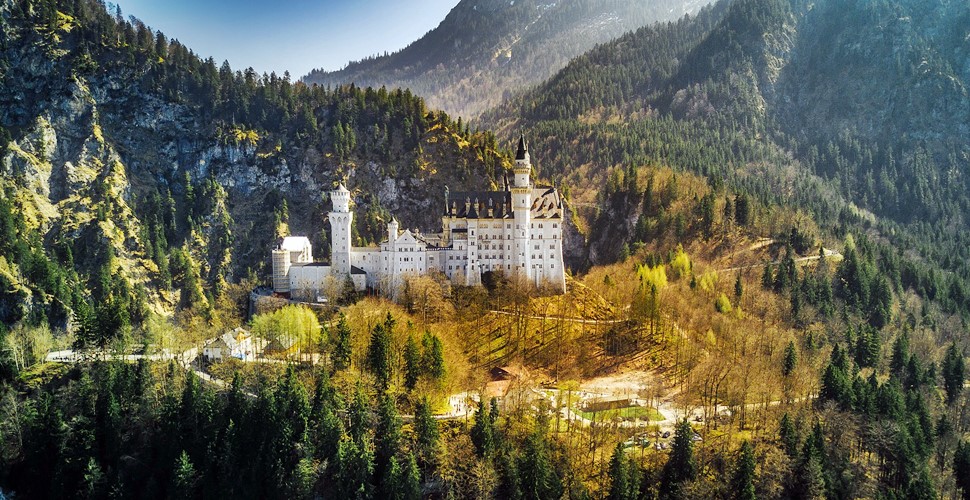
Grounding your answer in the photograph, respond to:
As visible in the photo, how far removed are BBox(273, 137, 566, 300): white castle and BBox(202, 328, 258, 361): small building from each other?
14254mm

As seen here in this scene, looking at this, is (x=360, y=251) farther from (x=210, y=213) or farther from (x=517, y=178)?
(x=210, y=213)

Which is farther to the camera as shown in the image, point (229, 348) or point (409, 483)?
point (229, 348)

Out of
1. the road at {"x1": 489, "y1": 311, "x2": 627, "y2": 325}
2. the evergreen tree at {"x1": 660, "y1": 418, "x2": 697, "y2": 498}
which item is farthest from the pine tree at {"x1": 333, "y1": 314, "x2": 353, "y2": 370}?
the evergreen tree at {"x1": 660, "y1": 418, "x2": 697, "y2": 498}

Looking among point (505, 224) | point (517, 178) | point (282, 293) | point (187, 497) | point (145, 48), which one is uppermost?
point (145, 48)

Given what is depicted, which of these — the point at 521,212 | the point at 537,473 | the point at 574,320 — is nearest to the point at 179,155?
the point at 521,212

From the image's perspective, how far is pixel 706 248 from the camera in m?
124

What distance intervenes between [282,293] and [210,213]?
48812 mm

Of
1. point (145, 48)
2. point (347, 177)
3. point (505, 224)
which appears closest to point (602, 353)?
point (505, 224)

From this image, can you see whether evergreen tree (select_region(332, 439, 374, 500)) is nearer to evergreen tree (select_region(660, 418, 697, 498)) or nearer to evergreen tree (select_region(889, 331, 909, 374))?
evergreen tree (select_region(660, 418, 697, 498))

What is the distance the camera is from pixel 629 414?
Answer: 7488 centimetres

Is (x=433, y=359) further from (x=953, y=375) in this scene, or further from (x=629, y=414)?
(x=953, y=375)

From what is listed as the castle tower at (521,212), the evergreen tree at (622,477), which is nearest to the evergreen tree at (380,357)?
the evergreen tree at (622,477)

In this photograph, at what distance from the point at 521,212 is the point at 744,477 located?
150 ft

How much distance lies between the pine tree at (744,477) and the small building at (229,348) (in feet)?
176
